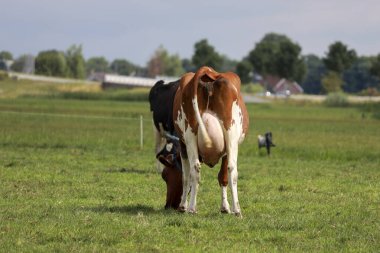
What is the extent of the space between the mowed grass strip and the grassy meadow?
0.06ft

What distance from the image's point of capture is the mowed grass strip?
1005cm

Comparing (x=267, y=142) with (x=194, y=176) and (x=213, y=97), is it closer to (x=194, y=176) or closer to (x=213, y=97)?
(x=194, y=176)

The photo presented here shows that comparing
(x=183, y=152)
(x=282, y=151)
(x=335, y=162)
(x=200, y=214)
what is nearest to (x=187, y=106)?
(x=183, y=152)

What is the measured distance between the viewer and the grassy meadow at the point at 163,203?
10055 millimetres

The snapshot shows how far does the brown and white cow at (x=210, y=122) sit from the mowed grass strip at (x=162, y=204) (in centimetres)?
78

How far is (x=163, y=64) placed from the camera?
192 m

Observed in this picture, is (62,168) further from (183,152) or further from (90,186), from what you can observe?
(183,152)

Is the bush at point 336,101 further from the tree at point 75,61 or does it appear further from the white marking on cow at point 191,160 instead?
the white marking on cow at point 191,160

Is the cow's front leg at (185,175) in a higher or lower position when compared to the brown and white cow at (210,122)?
lower

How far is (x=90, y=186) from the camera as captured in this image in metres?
17.0

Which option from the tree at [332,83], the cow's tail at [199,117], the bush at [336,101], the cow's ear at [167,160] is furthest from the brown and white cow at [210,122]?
the tree at [332,83]

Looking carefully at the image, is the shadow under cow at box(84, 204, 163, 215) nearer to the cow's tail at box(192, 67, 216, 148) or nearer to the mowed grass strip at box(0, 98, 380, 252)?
the mowed grass strip at box(0, 98, 380, 252)

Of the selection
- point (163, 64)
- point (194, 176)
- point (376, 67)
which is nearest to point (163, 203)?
point (194, 176)

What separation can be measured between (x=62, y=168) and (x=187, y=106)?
30.4 feet
